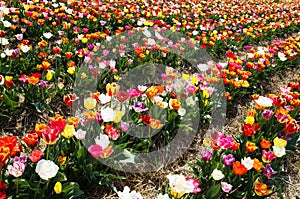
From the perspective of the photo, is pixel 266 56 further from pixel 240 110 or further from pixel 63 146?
pixel 63 146

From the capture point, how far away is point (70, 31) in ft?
16.9

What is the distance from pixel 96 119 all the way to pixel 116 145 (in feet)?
1.01

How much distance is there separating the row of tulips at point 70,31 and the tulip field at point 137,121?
1.0 inches

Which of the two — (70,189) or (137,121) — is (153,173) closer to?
(137,121)

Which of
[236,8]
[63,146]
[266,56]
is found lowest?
[236,8]

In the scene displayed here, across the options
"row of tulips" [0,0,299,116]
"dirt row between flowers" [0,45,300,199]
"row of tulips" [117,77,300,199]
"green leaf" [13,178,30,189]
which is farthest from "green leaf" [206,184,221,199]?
"row of tulips" [0,0,299,116]

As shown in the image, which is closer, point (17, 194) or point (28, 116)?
point (17, 194)

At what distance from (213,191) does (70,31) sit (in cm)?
393

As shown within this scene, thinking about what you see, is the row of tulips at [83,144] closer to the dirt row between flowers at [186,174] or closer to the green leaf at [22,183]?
the green leaf at [22,183]

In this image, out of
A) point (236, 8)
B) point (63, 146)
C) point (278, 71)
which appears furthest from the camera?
point (236, 8)

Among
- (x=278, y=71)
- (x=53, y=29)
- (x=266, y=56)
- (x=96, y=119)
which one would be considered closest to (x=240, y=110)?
(x=266, y=56)

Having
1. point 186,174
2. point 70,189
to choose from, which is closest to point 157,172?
point 186,174

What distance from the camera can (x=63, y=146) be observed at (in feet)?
8.23

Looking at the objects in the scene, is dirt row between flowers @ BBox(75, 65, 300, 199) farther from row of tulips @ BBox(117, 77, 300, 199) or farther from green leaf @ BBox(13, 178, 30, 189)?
green leaf @ BBox(13, 178, 30, 189)
